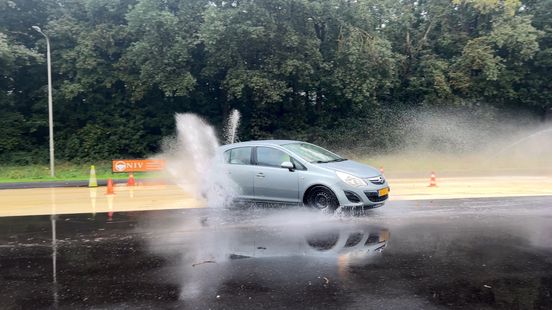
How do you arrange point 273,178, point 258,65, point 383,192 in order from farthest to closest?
Result: 1. point 258,65
2. point 273,178
3. point 383,192

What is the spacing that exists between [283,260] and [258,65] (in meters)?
Answer: 22.7

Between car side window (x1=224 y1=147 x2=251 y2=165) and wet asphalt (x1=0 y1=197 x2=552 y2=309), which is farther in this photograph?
car side window (x1=224 y1=147 x2=251 y2=165)

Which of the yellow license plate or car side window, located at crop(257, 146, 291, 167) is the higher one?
car side window, located at crop(257, 146, 291, 167)

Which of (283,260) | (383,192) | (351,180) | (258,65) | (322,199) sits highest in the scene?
(258,65)

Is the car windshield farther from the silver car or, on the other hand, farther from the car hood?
the car hood

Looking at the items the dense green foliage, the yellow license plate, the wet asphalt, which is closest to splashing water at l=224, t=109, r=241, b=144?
the dense green foliage

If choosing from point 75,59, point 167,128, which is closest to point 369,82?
point 167,128

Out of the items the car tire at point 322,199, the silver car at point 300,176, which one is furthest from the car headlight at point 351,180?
the car tire at point 322,199

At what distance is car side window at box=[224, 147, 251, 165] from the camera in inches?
399

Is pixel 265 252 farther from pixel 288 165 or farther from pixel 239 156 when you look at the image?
pixel 239 156

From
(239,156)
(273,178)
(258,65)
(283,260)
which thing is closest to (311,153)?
(273,178)

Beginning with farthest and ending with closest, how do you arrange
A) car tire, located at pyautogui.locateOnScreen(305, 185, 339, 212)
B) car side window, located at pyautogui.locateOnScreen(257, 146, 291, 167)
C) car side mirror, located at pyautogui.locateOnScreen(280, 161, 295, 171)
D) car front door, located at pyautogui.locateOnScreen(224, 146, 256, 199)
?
car front door, located at pyautogui.locateOnScreen(224, 146, 256, 199)
car side window, located at pyautogui.locateOnScreen(257, 146, 291, 167)
car side mirror, located at pyautogui.locateOnScreen(280, 161, 295, 171)
car tire, located at pyautogui.locateOnScreen(305, 185, 339, 212)

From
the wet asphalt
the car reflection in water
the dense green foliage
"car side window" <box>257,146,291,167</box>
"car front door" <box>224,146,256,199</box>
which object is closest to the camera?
the wet asphalt

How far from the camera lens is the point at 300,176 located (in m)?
9.24
